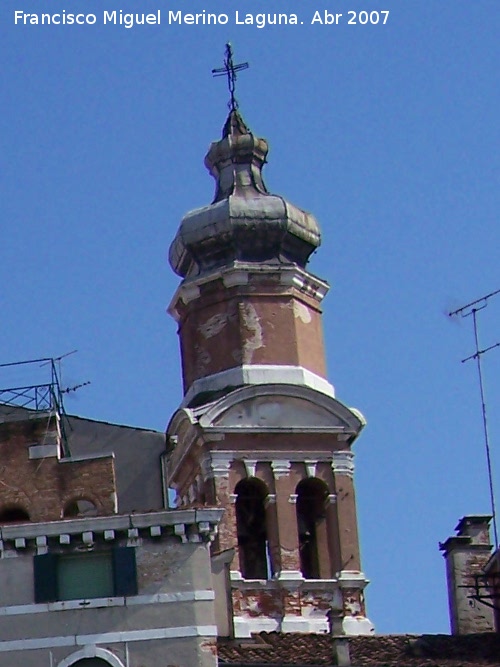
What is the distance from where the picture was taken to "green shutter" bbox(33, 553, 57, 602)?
40438 mm

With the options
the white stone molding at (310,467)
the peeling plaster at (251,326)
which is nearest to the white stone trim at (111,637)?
the white stone molding at (310,467)

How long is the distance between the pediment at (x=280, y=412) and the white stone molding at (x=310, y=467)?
0.62 meters

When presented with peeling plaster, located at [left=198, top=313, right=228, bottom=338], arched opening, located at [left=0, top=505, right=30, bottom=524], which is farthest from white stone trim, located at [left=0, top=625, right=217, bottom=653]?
peeling plaster, located at [left=198, top=313, right=228, bottom=338]

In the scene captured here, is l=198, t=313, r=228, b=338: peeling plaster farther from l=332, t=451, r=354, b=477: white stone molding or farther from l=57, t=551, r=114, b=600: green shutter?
l=57, t=551, r=114, b=600: green shutter

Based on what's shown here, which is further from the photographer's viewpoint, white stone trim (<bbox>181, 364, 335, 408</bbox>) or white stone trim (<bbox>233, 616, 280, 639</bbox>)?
white stone trim (<bbox>181, 364, 335, 408</bbox>)

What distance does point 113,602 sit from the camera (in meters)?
40.2

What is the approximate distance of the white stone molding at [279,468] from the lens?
49188mm

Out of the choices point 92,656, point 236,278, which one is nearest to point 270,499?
point 236,278

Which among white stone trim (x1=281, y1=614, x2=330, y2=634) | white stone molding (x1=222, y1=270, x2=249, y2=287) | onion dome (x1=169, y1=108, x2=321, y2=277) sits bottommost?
white stone trim (x1=281, y1=614, x2=330, y2=634)

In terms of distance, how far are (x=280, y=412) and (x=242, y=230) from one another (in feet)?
13.1

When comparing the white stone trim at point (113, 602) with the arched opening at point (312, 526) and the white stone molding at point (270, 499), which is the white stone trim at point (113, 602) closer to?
the arched opening at point (312, 526)

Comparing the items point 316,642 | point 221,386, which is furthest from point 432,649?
point 221,386

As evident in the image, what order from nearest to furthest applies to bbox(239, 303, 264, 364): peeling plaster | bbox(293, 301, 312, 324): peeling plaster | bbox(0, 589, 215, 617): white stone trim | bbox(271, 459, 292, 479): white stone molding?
bbox(0, 589, 215, 617): white stone trim < bbox(271, 459, 292, 479): white stone molding < bbox(239, 303, 264, 364): peeling plaster < bbox(293, 301, 312, 324): peeling plaster

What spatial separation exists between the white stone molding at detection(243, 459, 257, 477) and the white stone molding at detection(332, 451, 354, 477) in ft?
5.00
